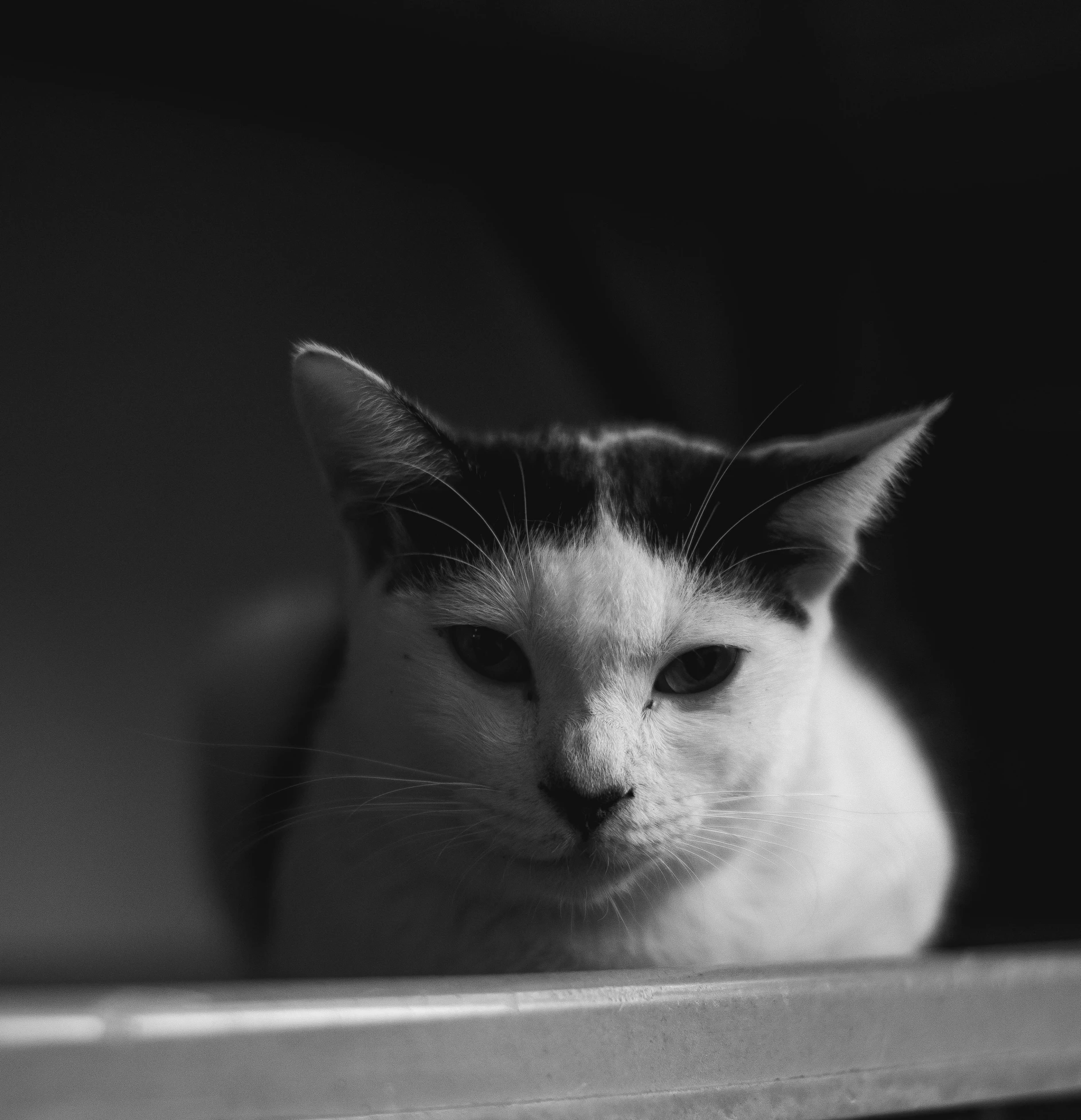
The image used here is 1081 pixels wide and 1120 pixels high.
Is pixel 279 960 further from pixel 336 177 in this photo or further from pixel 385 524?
pixel 336 177

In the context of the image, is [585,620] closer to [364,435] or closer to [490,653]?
[490,653]

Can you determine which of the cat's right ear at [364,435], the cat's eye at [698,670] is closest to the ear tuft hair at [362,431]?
the cat's right ear at [364,435]

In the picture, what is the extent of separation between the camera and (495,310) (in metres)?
1.29

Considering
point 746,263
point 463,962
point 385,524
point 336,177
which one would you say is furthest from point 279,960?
point 746,263

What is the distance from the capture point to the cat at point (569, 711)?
2.42 ft

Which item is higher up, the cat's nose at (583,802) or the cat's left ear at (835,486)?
the cat's left ear at (835,486)

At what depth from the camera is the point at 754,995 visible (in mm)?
647

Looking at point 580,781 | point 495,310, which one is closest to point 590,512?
point 580,781

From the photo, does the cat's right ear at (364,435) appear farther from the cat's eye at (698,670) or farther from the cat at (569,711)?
the cat's eye at (698,670)

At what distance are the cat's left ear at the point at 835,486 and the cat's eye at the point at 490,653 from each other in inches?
9.4

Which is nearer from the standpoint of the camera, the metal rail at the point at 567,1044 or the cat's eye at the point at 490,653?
the metal rail at the point at 567,1044

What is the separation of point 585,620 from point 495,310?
0.66 meters

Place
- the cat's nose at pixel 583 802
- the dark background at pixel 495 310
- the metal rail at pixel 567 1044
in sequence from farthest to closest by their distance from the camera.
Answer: the dark background at pixel 495 310, the cat's nose at pixel 583 802, the metal rail at pixel 567 1044

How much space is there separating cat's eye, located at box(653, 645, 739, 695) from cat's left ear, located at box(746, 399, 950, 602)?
0.37ft
